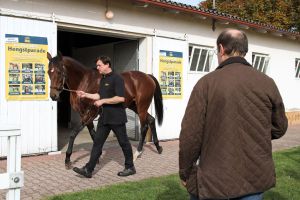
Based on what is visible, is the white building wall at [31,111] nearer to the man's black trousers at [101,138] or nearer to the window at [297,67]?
the man's black trousers at [101,138]

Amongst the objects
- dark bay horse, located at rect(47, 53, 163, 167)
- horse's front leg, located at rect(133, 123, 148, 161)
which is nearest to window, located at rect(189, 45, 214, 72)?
dark bay horse, located at rect(47, 53, 163, 167)

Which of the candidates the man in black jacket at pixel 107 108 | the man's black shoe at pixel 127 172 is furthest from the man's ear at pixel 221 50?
the man's black shoe at pixel 127 172

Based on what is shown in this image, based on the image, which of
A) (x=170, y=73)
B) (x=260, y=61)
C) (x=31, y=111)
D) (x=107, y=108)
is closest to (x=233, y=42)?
(x=107, y=108)

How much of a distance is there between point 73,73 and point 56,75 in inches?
24.5

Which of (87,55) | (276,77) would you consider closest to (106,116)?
(87,55)

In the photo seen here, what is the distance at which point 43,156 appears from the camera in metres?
8.27

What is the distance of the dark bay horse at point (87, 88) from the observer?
6785mm

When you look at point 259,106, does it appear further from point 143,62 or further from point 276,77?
point 276,77

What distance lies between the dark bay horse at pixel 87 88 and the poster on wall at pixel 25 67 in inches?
45.5

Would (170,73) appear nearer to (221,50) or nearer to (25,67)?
(25,67)

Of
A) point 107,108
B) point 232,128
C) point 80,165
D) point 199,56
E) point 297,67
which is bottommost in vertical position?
point 80,165

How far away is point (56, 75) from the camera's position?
22.1ft

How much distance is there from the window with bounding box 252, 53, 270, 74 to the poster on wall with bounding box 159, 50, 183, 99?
4678 mm

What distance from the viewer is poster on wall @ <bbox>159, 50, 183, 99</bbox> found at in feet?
35.2
